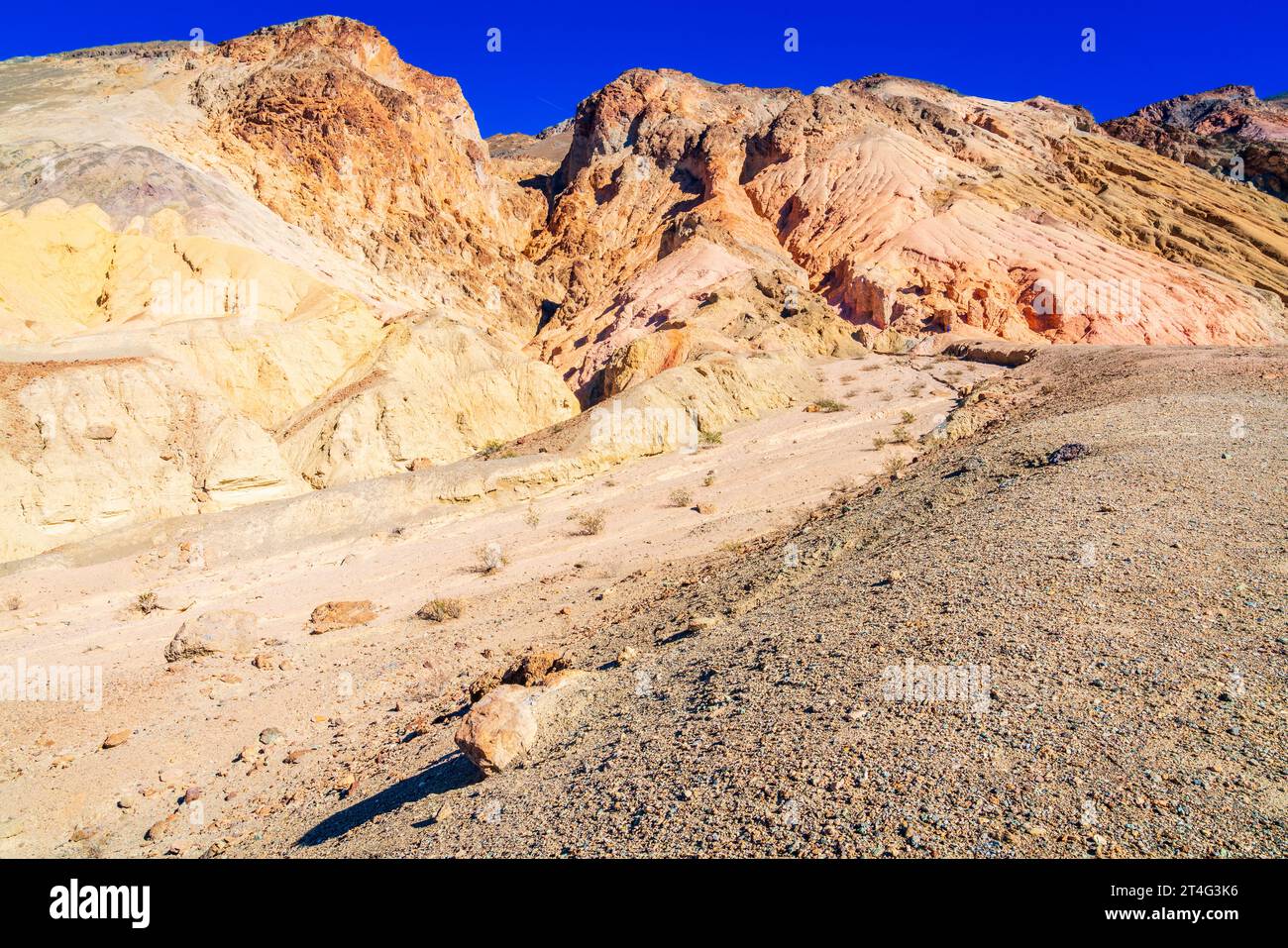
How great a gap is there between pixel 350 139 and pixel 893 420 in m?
31.5

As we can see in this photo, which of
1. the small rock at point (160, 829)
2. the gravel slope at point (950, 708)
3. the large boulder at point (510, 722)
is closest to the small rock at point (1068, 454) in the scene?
the gravel slope at point (950, 708)

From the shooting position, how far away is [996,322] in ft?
104

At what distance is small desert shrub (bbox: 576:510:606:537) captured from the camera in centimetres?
1345

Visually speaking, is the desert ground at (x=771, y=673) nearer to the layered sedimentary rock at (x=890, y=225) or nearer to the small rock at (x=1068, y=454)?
the small rock at (x=1068, y=454)

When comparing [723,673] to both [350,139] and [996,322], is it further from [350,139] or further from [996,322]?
[350,139]

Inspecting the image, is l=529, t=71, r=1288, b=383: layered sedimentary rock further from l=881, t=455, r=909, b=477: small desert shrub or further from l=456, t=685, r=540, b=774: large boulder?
l=456, t=685, r=540, b=774: large boulder

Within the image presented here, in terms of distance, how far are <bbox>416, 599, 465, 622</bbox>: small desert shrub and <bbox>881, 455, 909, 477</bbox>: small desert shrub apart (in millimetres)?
7936

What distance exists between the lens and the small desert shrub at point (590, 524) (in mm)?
13453

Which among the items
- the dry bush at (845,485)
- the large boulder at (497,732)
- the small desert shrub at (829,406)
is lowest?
the large boulder at (497,732)

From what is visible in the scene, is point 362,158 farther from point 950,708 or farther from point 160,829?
point 950,708

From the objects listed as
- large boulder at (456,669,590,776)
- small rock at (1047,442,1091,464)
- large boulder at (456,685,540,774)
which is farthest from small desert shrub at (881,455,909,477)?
large boulder at (456,685,540,774)

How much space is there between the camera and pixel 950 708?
4176 millimetres

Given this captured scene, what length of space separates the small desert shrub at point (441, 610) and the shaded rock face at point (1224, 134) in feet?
209

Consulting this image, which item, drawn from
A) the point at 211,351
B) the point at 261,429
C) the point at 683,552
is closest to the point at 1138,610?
the point at 683,552
